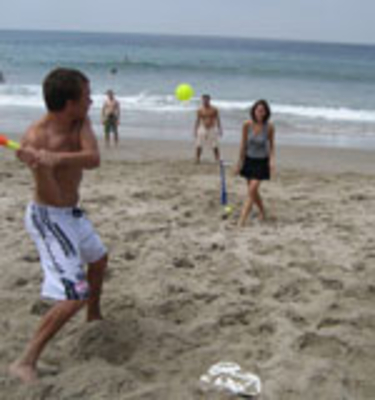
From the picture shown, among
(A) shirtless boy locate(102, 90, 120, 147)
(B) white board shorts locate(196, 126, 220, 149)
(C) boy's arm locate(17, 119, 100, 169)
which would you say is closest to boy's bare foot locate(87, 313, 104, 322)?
(C) boy's arm locate(17, 119, 100, 169)

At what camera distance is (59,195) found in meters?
2.78

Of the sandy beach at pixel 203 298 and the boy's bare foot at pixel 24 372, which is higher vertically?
the boy's bare foot at pixel 24 372

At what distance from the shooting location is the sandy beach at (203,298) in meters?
2.87

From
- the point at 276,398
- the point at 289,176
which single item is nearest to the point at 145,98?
the point at 289,176

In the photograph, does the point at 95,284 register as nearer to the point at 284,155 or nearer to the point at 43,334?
the point at 43,334

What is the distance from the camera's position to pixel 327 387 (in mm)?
2828

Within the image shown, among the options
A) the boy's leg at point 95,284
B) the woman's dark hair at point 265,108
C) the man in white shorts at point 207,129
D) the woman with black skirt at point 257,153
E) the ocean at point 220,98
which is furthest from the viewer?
the ocean at point 220,98

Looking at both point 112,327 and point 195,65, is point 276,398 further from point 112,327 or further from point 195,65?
point 195,65

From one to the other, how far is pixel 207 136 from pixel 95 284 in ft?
22.7

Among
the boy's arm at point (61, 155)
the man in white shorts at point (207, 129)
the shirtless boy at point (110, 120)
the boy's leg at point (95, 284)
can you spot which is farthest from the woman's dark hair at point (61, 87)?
the shirtless boy at point (110, 120)

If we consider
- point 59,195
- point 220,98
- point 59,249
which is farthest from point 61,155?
point 220,98

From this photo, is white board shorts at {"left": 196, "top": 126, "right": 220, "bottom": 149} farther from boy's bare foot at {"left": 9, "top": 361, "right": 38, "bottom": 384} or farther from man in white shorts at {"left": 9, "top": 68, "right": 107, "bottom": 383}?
boy's bare foot at {"left": 9, "top": 361, "right": 38, "bottom": 384}

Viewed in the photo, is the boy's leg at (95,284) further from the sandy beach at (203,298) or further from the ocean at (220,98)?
the ocean at (220,98)

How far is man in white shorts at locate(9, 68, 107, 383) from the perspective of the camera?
2.64 m
